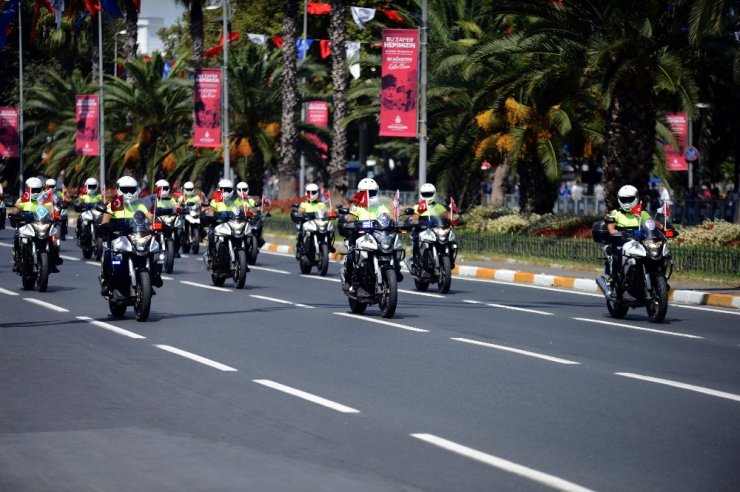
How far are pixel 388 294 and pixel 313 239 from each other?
9.43 meters

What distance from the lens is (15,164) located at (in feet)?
234

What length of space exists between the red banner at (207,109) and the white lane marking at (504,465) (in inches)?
1291

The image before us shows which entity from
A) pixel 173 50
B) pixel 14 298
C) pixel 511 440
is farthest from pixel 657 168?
pixel 173 50

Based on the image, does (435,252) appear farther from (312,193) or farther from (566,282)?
(312,193)

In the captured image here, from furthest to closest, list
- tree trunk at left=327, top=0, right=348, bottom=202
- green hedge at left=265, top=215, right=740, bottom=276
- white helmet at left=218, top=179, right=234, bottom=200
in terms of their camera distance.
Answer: tree trunk at left=327, top=0, right=348, bottom=202 → white helmet at left=218, top=179, right=234, bottom=200 → green hedge at left=265, top=215, right=740, bottom=276

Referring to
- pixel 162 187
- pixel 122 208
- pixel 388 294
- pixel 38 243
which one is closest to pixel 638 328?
pixel 388 294

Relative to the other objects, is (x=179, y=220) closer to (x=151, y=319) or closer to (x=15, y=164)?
(x=151, y=319)

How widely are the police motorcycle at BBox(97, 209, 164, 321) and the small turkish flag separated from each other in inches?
5.8

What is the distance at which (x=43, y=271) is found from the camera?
2127cm

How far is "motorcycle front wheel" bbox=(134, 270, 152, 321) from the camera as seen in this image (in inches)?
645

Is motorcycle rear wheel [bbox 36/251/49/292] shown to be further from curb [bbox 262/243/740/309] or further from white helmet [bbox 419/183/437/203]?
curb [bbox 262/243/740/309]

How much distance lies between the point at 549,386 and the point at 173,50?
83.3 m

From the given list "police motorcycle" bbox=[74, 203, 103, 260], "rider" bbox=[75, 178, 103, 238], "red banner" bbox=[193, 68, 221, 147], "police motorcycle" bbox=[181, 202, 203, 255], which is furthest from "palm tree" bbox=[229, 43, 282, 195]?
"police motorcycle" bbox=[74, 203, 103, 260]

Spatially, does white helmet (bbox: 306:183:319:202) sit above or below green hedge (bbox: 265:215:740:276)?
above
